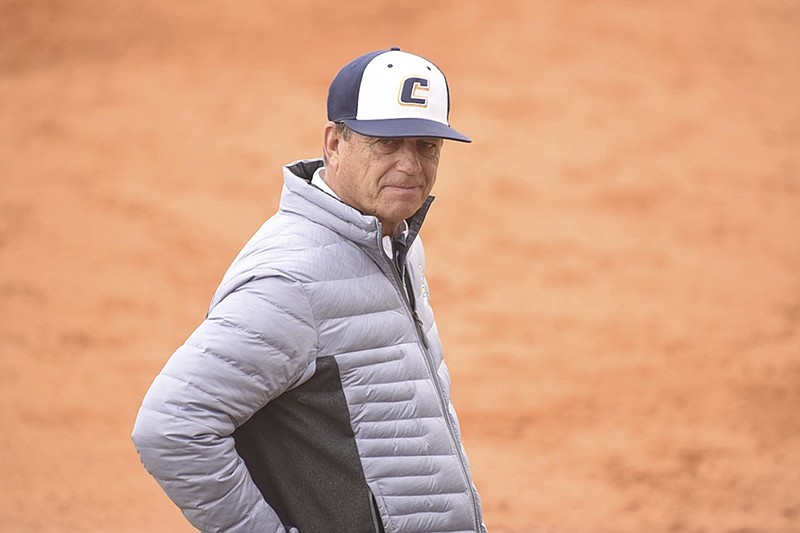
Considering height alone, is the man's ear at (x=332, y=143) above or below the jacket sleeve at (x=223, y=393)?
above

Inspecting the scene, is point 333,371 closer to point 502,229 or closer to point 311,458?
point 311,458

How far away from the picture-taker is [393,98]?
2.16 metres

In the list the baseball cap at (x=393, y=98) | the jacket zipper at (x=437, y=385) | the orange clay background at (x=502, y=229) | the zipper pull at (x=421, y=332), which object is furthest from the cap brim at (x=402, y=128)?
the orange clay background at (x=502, y=229)

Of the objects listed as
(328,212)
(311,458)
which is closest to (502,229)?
(328,212)

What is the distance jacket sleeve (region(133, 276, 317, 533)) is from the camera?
1939 millimetres

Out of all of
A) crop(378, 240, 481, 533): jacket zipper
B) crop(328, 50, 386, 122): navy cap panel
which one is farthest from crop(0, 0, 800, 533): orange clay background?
crop(328, 50, 386, 122): navy cap panel

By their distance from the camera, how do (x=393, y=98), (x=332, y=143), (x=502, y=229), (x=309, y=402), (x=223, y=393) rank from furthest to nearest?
1. (x=502, y=229)
2. (x=332, y=143)
3. (x=393, y=98)
4. (x=309, y=402)
5. (x=223, y=393)

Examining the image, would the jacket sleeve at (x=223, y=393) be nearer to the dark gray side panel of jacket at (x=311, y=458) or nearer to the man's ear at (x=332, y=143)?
the dark gray side panel of jacket at (x=311, y=458)

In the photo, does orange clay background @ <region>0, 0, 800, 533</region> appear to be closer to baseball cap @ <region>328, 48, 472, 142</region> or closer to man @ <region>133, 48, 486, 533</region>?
man @ <region>133, 48, 486, 533</region>

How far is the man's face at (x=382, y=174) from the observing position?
2.21 m

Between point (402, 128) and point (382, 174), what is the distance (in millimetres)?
122

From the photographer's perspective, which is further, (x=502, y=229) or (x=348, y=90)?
(x=502, y=229)

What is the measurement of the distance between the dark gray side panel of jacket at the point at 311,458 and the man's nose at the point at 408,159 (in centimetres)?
44

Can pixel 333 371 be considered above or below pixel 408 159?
below
